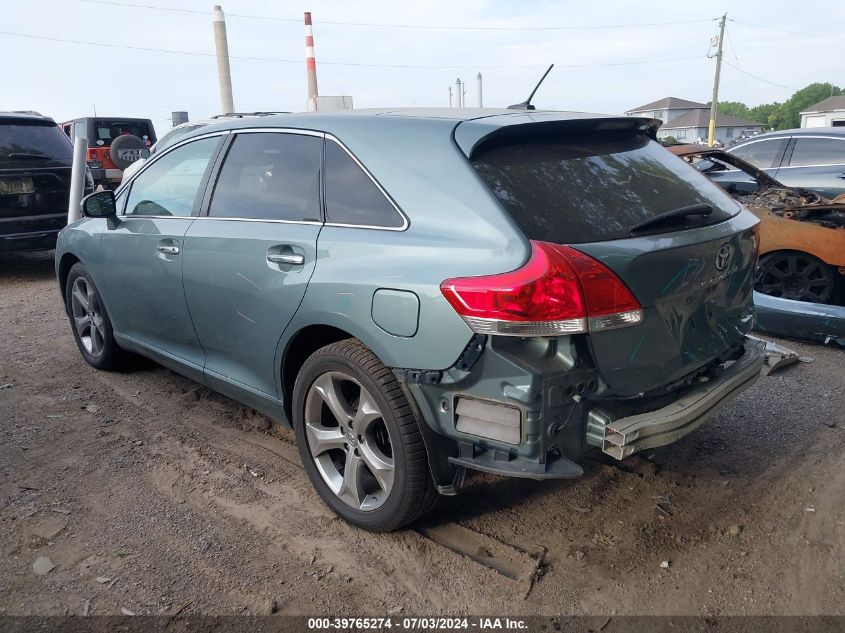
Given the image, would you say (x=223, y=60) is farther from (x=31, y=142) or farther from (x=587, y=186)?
(x=587, y=186)

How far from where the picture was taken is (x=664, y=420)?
250cm

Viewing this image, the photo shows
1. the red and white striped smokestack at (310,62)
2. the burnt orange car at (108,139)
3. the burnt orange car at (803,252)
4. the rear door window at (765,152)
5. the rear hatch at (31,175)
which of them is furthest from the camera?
the red and white striped smokestack at (310,62)

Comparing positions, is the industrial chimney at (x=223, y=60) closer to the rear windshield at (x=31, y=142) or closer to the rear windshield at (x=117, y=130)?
the rear windshield at (x=117, y=130)

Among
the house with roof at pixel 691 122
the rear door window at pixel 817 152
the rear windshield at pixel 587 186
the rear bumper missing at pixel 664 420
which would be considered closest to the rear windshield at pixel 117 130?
the rear door window at pixel 817 152

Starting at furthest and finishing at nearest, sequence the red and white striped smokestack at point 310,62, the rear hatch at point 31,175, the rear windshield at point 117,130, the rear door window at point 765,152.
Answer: the red and white striped smokestack at point 310,62
the rear windshield at point 117,130
the rear door window at point 765,152
the rear hatch at point 31,175

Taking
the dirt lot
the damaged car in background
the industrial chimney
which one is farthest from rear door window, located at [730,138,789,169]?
the industrial chimney

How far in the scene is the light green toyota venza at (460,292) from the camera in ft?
7.68

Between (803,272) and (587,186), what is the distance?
12.6 ft

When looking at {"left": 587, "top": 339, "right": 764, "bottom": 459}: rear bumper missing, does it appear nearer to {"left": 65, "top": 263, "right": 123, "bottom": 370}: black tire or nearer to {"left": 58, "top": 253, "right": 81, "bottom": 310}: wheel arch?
{"left": 65, "top": 263, "right": 123, "bottom": 370}: black tire

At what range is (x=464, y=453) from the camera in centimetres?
252

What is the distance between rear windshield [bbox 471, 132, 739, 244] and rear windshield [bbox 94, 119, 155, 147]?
640 inches

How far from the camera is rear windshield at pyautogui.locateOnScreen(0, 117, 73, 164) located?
782 centimetres

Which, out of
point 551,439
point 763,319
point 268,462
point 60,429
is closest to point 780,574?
point 551,439

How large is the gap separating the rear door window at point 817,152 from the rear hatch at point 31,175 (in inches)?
357
